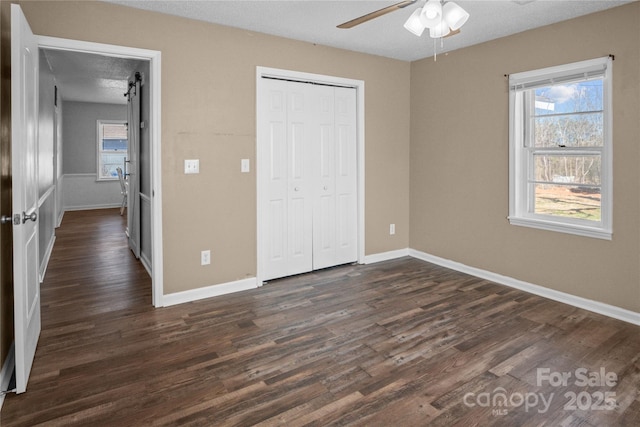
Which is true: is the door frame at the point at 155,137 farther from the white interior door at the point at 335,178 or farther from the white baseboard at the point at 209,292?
the white interior door at the point at 335,178

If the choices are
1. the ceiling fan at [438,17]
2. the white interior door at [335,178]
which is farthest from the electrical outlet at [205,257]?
the ceiling fan at [438,17]

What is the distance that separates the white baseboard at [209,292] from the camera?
350 centimetres

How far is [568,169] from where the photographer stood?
3566mm

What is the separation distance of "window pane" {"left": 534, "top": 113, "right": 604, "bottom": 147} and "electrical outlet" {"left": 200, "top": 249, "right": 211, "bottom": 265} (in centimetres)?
324

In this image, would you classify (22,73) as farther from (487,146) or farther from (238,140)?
(487,146)

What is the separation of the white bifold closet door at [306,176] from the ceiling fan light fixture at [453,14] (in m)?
2.06

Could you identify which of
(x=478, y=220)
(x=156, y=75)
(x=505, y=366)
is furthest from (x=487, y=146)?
(x=156, y=75)

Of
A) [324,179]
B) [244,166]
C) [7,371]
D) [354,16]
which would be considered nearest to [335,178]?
[324,179]

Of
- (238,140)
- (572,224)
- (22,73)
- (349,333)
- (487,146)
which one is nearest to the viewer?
(22,73)

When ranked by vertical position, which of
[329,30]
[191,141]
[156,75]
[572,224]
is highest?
[329,30]

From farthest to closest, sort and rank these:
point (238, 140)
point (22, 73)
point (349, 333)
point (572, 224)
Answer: point (238, 140), point (572, 224), point (349, 333), point (22, 73)

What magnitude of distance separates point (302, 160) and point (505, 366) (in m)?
2.68

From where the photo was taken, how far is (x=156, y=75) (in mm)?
3297

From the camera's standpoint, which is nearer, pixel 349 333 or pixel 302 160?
pixel 349 333
